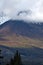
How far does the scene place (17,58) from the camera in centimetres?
2003

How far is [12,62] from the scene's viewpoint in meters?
20.3

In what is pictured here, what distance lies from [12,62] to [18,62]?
1.48 ft

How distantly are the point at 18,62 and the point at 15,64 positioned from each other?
407mm

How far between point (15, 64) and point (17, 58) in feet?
1.56

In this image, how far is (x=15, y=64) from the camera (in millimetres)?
19859

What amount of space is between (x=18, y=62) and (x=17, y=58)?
354 mm

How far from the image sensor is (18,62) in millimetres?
20188
